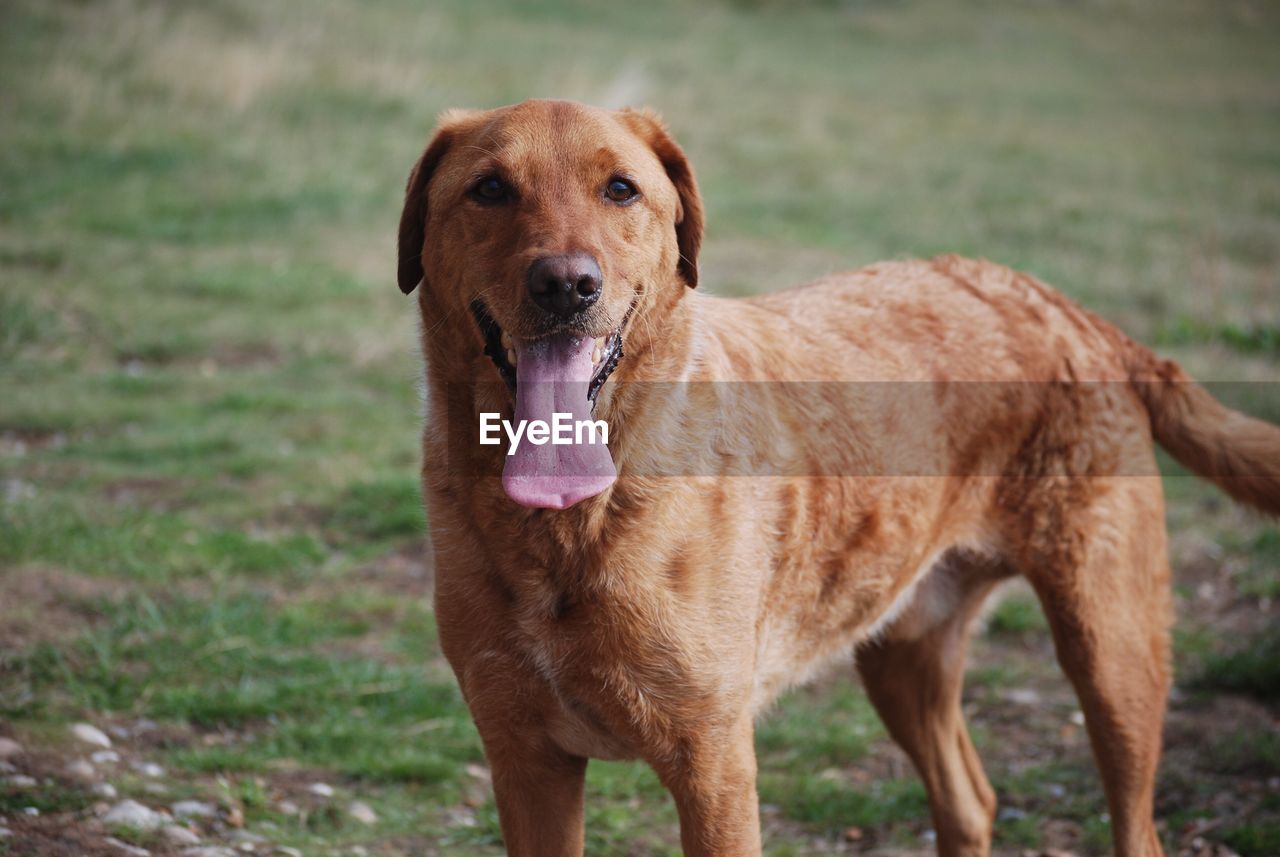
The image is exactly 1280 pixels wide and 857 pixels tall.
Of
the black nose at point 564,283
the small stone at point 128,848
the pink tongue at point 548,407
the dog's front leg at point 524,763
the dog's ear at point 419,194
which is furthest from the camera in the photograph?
the small stone at point 128,848

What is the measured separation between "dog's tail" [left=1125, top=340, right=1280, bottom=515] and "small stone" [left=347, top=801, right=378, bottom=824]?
8.96 feet

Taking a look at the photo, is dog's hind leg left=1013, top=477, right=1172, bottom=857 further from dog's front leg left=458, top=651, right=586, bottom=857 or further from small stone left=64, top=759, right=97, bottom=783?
small stone left=64, top=759, right=97, bottom=783

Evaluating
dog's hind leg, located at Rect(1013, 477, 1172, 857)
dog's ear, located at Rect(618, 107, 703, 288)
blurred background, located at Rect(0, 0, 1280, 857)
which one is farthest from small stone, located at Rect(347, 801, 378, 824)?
dog's hind leg, located at Rect(1013, 477, 1172, 857)

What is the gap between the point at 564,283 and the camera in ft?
9.47

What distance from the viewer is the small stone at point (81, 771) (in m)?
4.05

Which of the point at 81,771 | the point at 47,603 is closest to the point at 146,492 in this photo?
the point at 47,603

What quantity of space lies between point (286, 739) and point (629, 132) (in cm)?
252

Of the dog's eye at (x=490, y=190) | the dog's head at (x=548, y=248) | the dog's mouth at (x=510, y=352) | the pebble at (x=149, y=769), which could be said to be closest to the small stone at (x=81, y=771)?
the pebble at (x=149, y=769)

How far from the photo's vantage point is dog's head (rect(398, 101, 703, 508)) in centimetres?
298

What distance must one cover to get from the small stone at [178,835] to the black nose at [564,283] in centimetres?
199

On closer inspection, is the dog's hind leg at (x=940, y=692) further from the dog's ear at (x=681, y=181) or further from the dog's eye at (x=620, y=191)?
the dog's eye at (x=620, y=191)

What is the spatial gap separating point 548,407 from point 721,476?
532 millimetres

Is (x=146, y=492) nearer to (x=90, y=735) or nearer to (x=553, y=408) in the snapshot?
(x=90, y=735)

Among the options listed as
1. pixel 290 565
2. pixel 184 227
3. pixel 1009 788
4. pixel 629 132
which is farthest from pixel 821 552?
pixel 184 227
